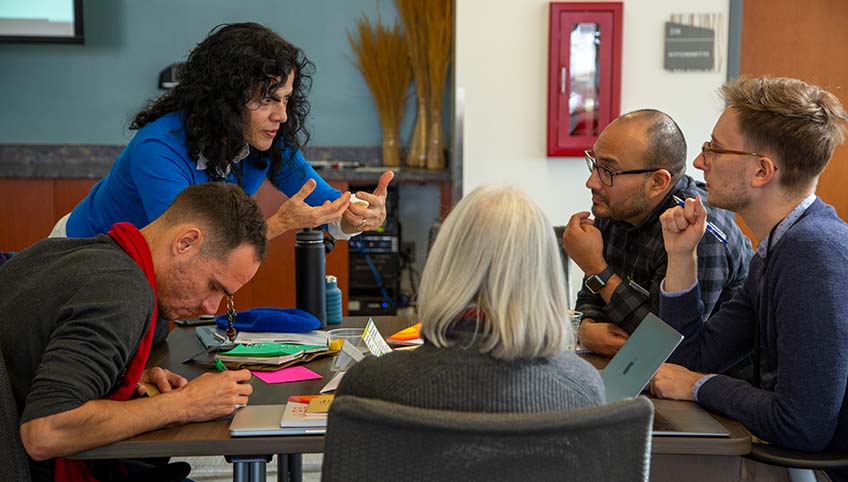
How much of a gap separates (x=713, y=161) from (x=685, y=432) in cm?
69

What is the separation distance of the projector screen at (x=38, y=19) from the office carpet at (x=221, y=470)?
2895 millimetres

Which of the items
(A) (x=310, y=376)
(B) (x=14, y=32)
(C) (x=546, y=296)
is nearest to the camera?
(C) (x=546, y=296)

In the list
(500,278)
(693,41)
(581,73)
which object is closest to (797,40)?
(693,41)

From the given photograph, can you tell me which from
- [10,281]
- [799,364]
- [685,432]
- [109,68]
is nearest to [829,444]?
[799,364]

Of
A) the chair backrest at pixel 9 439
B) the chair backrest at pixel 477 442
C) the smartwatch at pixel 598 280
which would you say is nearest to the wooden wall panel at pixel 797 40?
the smartwatch at pixel 598 280

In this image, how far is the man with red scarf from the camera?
1.52 m

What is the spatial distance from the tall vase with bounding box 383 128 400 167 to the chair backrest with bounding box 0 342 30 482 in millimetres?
4002

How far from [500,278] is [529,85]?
3425mm

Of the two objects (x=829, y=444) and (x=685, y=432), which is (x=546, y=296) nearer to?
(x=685, y=432)

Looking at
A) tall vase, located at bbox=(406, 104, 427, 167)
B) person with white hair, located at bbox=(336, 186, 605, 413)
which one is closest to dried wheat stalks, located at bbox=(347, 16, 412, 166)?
tall vase, located at bbox=(406, 104, 427, 167)

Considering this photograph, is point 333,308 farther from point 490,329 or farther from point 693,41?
point 693,41

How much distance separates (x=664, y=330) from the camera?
169 centimetres

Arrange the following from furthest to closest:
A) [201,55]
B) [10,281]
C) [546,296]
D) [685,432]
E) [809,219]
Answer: [201,55] → [809,219] → [10,281] → [685,432] → [546,296]

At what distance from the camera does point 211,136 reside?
101 inches
